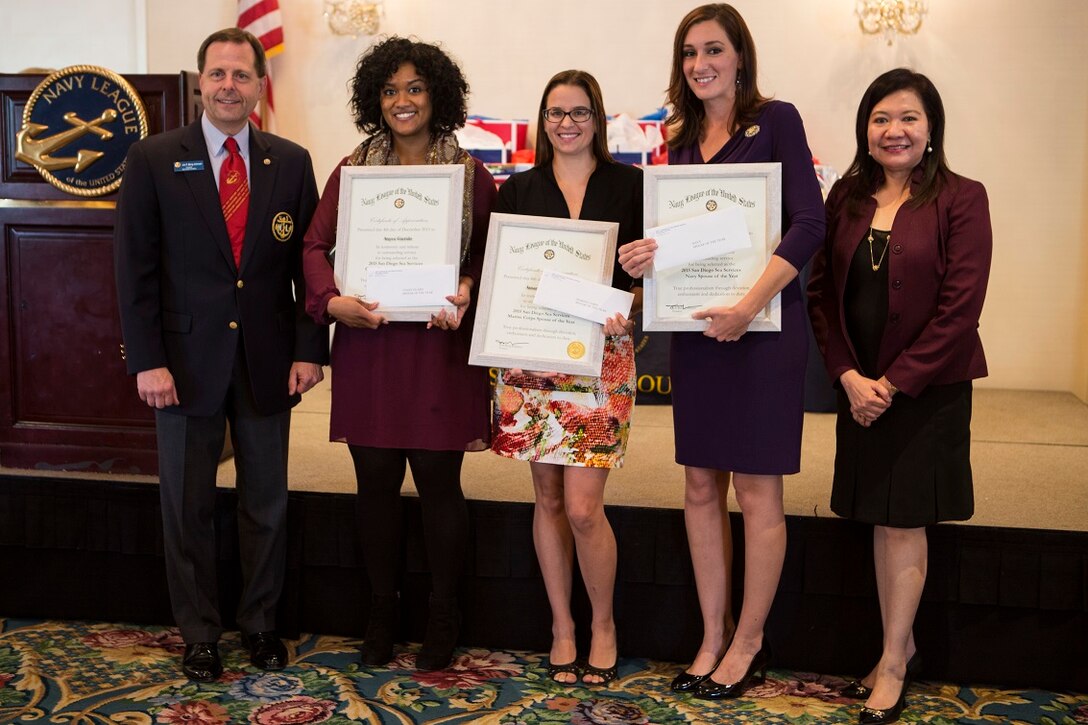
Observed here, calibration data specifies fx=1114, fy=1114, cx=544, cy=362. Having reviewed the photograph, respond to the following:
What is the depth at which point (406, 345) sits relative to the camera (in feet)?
8.75

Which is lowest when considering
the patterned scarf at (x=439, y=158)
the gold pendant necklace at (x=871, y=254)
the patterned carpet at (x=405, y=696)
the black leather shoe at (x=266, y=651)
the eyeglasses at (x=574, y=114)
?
the patterned carpet at (x=405, y=696)

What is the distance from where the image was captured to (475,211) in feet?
8.87

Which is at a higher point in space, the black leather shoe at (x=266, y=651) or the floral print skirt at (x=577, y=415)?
the floral print skirt at (x=577, y=415)

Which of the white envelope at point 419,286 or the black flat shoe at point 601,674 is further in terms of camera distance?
the black flat shoe at point 601,674

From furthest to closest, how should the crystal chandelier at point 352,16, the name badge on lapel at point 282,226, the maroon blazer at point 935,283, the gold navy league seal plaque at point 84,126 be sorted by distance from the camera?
the crystal chandelier at point 352,16
the gold navy league seal plaque at point 84,126
the name badge on lapel at point 282,226
the maroon blazer at point 935,283

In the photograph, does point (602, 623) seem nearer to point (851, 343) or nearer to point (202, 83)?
point (851, 343)

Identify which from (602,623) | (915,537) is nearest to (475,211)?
(602,623)

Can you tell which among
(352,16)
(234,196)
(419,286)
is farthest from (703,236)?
(352,16)

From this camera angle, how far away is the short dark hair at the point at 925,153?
242 cm

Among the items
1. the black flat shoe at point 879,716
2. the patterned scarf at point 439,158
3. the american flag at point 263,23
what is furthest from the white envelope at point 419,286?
the american flag at point 263,23

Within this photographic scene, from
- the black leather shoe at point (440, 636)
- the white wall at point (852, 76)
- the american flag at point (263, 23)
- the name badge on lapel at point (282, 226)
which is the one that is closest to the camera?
the name badge on lapel at point (282, 226)

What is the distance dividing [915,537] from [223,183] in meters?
1.84

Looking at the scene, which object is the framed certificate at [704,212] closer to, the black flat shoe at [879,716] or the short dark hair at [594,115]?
the short dark hair at [594,115]

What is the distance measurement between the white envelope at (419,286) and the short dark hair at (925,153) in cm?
93
